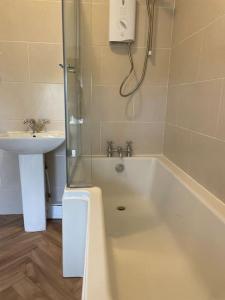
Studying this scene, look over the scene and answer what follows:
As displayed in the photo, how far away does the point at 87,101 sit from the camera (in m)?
1.88

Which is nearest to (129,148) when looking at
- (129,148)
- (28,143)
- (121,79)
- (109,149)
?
(129,148)

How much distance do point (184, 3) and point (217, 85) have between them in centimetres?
88

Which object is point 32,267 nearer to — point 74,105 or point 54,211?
point 54,211

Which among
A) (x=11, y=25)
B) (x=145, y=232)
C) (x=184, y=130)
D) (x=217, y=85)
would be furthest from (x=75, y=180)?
(x=11, y=25)

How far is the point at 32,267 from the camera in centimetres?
154

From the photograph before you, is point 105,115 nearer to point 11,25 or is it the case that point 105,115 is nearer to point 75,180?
point 75,180

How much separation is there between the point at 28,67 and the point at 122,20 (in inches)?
34.7

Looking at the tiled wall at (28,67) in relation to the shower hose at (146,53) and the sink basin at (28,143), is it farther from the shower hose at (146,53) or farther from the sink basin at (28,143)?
the shower hose at (146,53)

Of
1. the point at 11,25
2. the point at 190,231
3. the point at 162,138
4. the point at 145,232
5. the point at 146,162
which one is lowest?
the point at 145,232

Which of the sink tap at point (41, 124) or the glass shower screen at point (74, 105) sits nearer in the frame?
the glass shower screen at point (74, 105)

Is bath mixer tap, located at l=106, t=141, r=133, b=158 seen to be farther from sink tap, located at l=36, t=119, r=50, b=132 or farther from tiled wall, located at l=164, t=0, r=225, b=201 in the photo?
sink tap, located at l=36, t=119, r=50, b=132

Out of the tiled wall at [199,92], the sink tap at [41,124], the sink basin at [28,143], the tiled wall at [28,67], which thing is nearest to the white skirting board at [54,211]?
the tiled wall at [28,67]

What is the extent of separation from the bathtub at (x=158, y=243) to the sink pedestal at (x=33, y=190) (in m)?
0.49

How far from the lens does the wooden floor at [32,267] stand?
133cm
